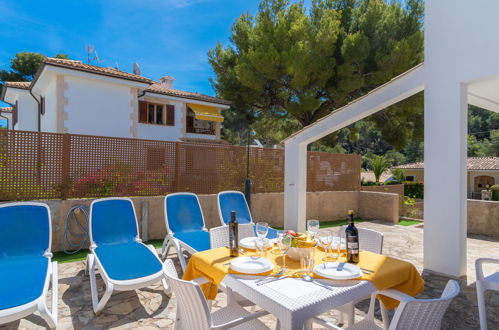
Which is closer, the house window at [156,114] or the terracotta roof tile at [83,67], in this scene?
the terracotta roof tile at [83,67]

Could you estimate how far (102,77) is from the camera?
47.8 feet

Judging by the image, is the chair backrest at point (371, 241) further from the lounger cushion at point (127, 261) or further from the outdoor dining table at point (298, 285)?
the lounger cushion at point (127, 261)

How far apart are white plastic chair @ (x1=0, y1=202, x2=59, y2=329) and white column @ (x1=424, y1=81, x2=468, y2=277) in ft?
19.4

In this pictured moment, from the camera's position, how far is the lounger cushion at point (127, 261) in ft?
13.8

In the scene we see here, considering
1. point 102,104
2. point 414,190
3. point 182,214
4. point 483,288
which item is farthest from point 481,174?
point 182,214

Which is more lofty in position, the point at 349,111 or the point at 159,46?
the point at 159,46

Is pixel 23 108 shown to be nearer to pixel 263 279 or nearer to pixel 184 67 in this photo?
pixel 184 67

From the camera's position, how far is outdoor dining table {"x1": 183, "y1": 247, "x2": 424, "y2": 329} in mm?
2205

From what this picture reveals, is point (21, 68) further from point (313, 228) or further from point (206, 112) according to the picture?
point (313, 228)

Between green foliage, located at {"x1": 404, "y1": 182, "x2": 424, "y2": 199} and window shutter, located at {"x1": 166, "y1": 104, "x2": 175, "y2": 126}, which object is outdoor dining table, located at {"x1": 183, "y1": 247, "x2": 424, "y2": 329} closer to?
window shutter, located at {"x1": 166, "y1": 104, "x2": 175, "y2": 126}

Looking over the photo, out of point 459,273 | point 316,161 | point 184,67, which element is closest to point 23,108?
point 184,67

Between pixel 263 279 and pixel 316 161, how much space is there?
9168 mm

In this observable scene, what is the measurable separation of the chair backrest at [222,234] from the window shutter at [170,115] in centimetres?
1576

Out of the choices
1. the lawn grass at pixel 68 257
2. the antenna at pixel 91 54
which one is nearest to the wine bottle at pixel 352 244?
the lawn grass at pixel 68 257
